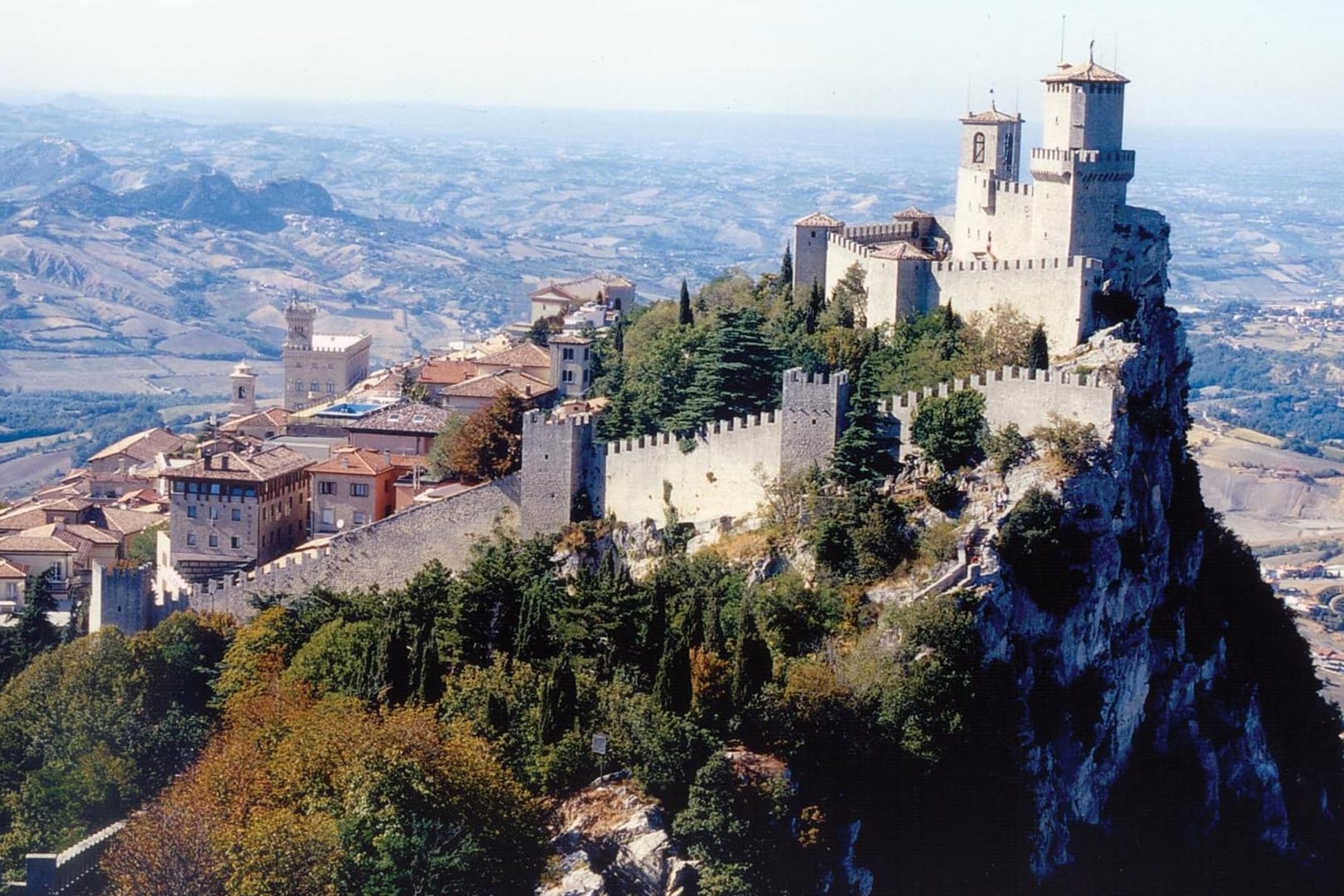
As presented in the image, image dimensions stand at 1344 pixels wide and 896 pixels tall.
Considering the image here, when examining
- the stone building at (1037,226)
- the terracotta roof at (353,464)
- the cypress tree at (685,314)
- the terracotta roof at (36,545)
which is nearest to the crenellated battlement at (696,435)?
the stone building at (1037,226)

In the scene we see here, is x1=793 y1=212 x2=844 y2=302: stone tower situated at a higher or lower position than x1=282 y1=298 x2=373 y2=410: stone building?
higher

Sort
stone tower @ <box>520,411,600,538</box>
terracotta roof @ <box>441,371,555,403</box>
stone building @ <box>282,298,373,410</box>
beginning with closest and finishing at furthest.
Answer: stone tower @ <box>520,411,600,538</box> < terracotta roof @ <box>441,371,555,403</box> < stone building @ <box>282,298,373,410</box>

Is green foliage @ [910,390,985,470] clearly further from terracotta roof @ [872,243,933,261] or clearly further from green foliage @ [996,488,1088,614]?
terracotta roof @ [872,243,933,261]

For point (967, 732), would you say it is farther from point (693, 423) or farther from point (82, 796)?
point (82, 796)

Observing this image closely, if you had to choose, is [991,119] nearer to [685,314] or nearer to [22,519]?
[685,314]

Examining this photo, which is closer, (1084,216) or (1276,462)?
(1084,216)

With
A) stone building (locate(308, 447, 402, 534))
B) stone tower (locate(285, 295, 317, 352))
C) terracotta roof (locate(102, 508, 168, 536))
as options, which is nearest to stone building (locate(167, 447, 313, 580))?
stone building (locate(308, 447, 402, 534))

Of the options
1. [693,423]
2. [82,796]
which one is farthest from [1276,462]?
[82,796]
